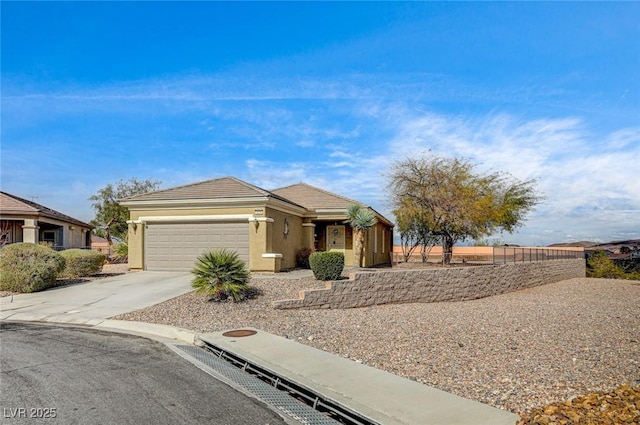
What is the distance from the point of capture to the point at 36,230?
28203mm

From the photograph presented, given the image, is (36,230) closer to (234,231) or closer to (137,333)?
(234,231)

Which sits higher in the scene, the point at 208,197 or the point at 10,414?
the point at 208,197

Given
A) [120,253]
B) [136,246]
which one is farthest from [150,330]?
[120,253]

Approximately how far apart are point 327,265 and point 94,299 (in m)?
7.52

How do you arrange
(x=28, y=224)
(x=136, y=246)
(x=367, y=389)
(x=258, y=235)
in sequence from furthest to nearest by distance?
(x=28, y=224) < (x=136, y=246) < (x=258, y=235) < (x=367, y=389)

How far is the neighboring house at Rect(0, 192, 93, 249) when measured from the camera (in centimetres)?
2767

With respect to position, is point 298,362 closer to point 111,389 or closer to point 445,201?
point 111,389

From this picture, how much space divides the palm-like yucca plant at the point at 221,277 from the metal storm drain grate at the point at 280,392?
4.62 m

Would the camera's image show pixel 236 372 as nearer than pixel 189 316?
Yes

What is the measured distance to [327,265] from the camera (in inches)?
668

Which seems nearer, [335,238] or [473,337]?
[473,337]

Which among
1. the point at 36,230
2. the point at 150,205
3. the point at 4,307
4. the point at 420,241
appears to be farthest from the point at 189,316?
the point at 420,241

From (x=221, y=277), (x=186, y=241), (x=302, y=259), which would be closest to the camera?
(x=221, y=277)

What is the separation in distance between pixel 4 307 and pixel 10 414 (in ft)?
33.9
